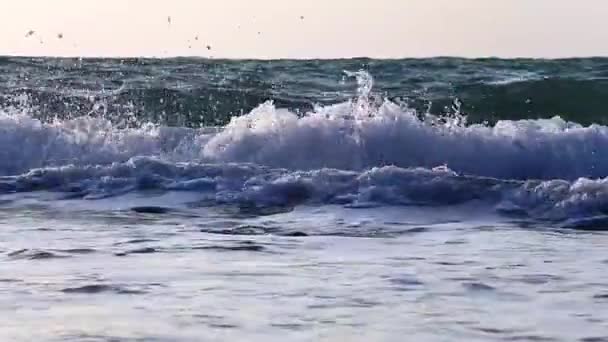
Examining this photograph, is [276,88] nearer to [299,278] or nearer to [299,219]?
[299,219]

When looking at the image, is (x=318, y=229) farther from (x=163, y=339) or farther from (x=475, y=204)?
(x=163, y=339)

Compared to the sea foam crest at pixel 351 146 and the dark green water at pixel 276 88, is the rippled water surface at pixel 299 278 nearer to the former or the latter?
the sea foam crest at pixel 351 146

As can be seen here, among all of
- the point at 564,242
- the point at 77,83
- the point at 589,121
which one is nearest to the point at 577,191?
the point at 564,242

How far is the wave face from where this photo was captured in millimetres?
7711

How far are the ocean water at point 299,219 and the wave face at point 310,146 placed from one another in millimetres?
Answer: 21

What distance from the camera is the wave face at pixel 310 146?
771 cm

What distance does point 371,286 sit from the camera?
4852mm

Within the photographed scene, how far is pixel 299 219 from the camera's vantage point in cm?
699

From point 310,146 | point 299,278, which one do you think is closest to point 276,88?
point 310,146

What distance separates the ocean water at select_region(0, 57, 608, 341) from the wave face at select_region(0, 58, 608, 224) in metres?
0.02

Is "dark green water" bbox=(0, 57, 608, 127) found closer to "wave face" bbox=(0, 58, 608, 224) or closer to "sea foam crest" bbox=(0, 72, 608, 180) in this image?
"wave face" bbox=(0, 58, 608, 224)

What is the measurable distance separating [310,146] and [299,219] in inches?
102

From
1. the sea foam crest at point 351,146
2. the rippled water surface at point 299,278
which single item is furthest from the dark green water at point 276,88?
the rippled water surface at point 299,278

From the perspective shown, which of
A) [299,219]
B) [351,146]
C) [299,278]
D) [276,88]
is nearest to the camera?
[299,278]
